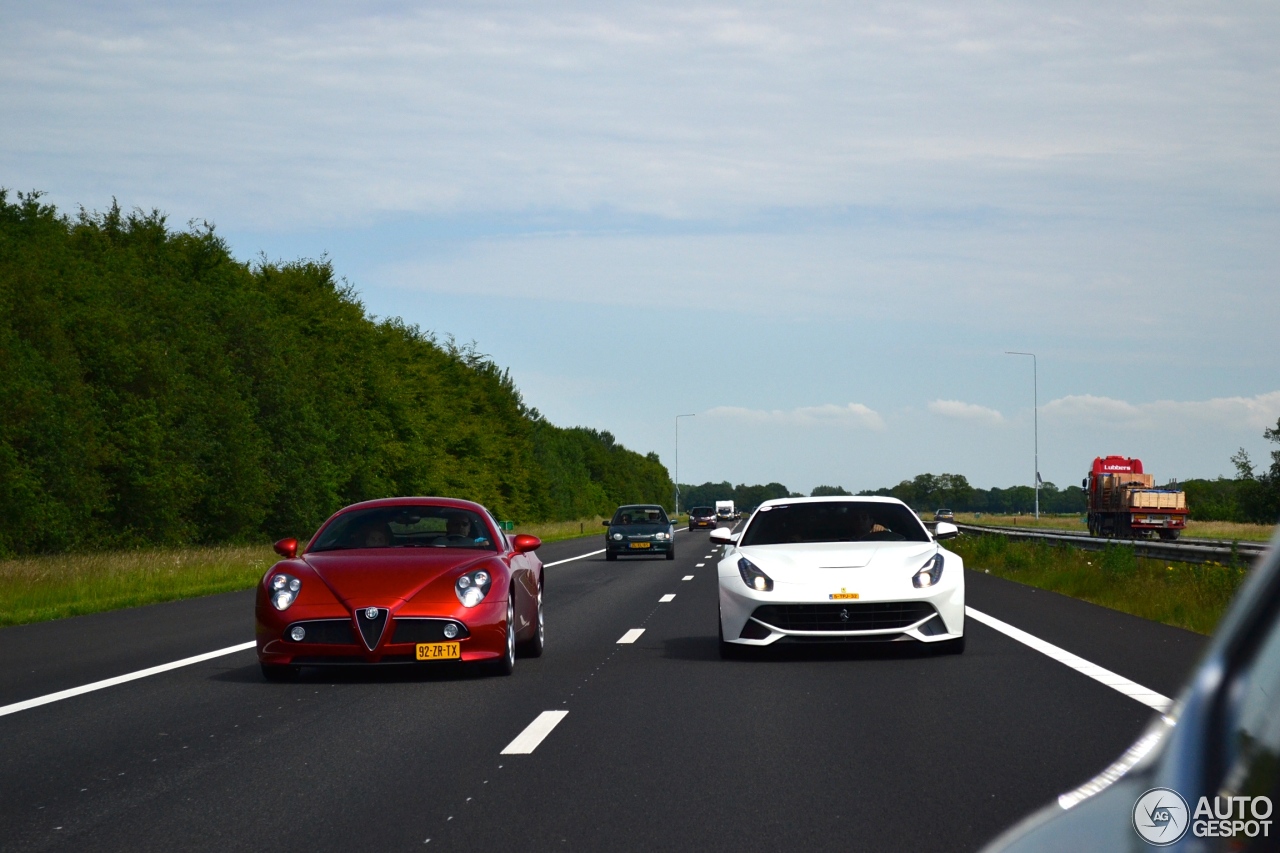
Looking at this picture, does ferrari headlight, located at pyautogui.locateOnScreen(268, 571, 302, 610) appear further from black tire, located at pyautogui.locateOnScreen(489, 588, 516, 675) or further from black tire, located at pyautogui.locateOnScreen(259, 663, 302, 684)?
black tire, located at pyautogui.locateOnScreen(489, 588, 516, 675)

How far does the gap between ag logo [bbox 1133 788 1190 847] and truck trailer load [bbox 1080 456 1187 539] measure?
52.5 metres

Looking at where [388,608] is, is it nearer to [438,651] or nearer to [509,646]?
[438,651]

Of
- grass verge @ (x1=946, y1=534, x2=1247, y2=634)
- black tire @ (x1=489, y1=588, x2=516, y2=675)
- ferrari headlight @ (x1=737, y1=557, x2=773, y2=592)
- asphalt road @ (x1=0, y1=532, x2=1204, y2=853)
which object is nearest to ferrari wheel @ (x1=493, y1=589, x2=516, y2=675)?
black tire @ (x1=489, y1=588, x2=516, y2=675)

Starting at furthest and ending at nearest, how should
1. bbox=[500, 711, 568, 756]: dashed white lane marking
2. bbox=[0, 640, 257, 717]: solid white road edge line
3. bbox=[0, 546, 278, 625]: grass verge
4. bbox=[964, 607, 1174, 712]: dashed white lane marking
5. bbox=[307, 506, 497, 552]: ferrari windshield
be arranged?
bbox=[0, 546, 278, 625]: grass verge < bbox=[307, 506, 497, 552]: ferrari windshield < bbox=[0, 640, 257, 717]: solid white road edge line < bbox=[964, 607, 1174, 712]: dashed white lane marking < bbox=[500, 711, 568, 756]: dashed white lane marking

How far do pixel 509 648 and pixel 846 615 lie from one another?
9.12ft

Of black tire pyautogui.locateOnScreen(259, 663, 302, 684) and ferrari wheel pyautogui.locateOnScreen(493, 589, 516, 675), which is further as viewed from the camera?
ferrari wheel pyautogui.locateOnScreen(493, 589, 516, 675)

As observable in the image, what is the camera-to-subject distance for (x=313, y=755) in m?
8.45

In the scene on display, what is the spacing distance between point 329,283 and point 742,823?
74964mm

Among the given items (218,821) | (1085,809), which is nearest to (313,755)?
(218,821)

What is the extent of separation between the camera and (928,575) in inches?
504

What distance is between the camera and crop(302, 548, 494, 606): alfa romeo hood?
1158 cm

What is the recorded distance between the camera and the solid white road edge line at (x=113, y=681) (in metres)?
10.7

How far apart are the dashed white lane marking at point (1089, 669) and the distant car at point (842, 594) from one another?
3.02 ft

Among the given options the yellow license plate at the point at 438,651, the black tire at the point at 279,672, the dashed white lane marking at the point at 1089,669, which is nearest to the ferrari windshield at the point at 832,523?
the dashed white lane marking at the point at 1089,669
